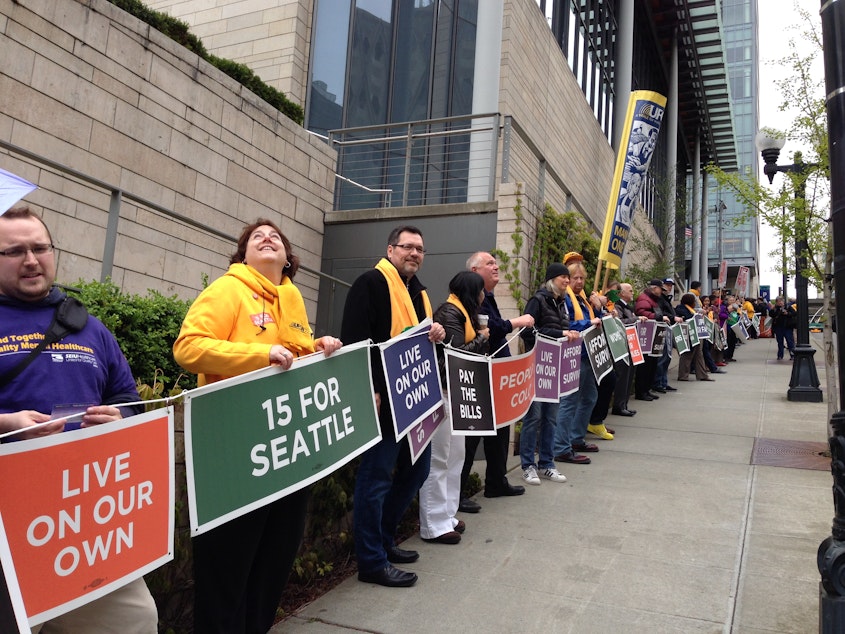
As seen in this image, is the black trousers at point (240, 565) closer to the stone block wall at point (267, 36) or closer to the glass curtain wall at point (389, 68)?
the glass curtain wall at point (389, 68)

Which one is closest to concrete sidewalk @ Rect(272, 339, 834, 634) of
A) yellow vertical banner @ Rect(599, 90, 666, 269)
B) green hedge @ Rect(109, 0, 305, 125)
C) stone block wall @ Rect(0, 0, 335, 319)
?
stone block wall @ Rect(0, 0, 335, 319)

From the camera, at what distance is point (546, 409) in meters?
6.27

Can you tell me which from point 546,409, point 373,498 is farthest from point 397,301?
point 546,409

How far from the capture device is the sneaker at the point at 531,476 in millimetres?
6141

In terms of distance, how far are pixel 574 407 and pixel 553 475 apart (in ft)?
3.15

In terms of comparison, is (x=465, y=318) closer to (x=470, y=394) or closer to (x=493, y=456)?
(x=470, y=394)

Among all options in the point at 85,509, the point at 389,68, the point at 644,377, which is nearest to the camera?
the point at 85,509

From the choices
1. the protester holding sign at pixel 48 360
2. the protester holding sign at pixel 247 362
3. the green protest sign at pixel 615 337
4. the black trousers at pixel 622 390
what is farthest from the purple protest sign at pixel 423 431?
the black trousers at pixel 622 390

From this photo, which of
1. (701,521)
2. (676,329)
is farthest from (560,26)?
(701,521)

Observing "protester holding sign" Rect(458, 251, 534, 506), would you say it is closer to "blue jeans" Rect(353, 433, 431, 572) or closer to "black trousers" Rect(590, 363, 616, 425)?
"blue jeans" Rect(353, 433, 431, 572)

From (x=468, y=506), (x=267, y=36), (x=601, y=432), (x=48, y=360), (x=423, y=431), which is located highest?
(x=267, y=36)

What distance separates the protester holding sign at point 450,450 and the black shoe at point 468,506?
351 mm

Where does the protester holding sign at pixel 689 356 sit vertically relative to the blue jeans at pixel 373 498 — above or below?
above

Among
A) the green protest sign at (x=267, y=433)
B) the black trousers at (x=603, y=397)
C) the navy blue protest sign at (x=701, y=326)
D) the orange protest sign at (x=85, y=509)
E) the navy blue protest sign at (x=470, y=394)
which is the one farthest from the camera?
the navy blue protest sign at (x=701, y=326)
